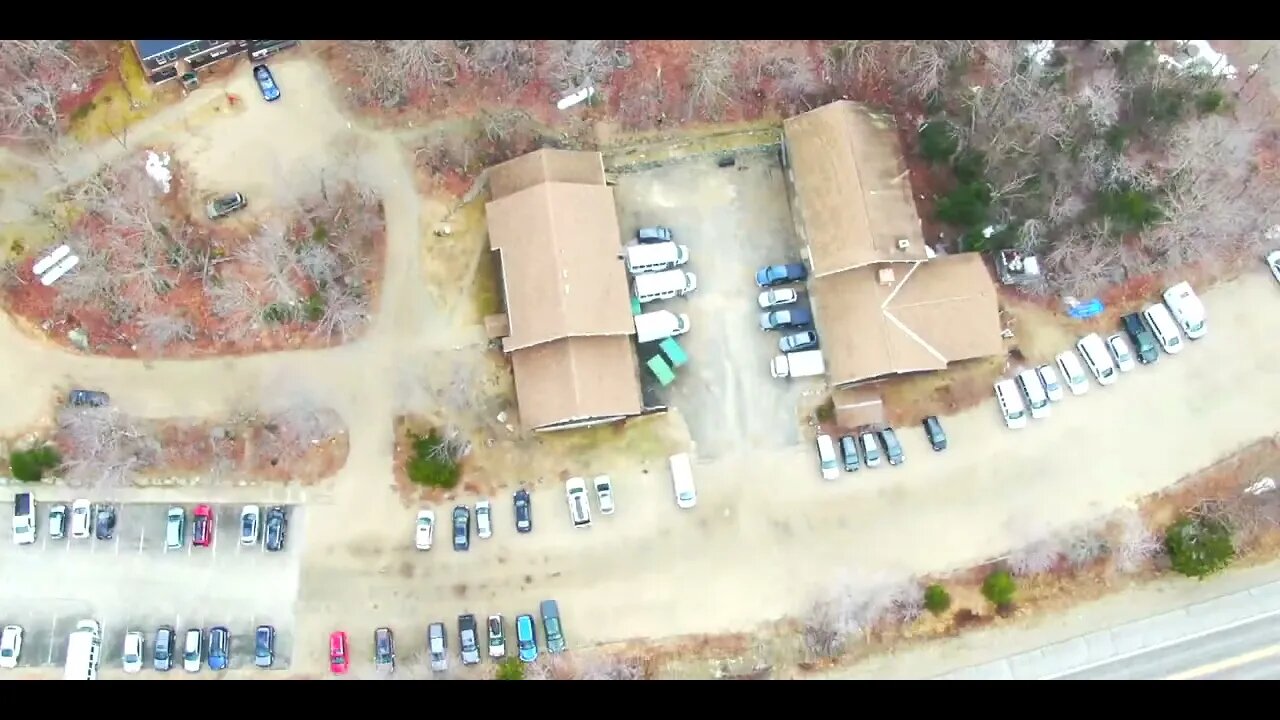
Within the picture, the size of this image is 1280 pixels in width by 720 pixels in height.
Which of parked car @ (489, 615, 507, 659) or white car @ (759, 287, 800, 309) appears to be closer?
parked car @ (489, 615, 507, 659)

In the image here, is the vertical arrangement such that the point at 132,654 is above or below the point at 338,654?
above

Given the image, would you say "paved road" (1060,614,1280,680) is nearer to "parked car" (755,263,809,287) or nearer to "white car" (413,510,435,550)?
"parked car" (755,263,809,287)

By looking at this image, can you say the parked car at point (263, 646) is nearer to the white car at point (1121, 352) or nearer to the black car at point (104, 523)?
the black car at point (104, 523)

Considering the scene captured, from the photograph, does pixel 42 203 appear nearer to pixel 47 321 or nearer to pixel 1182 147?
pixel 47 321

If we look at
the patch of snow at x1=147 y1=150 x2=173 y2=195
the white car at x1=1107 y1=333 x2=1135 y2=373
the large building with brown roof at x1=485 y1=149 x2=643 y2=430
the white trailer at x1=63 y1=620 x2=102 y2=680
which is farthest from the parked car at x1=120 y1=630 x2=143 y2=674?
the white car at x1=1107 y1=333 x2=1135 y2=373

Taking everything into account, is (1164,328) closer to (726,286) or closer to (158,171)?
(726,286)

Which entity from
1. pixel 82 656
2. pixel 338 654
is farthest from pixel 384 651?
pixel 82 656
